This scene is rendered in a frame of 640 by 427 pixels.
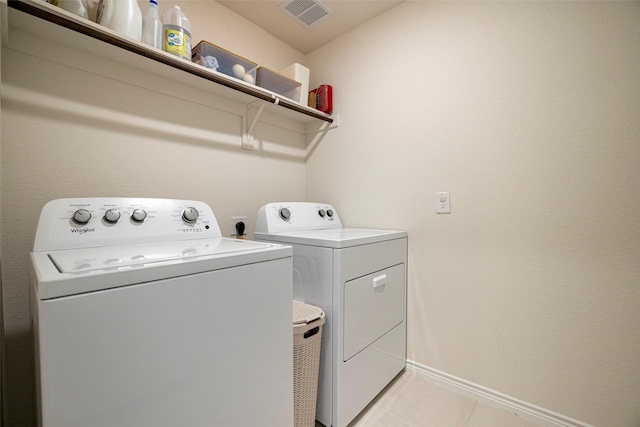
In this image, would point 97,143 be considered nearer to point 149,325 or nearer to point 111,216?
point 111,216

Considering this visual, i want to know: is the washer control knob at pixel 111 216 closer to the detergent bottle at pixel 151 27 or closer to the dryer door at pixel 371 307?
the detergent bottle at pixel 151 27

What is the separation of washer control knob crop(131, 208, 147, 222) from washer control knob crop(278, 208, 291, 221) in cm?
70

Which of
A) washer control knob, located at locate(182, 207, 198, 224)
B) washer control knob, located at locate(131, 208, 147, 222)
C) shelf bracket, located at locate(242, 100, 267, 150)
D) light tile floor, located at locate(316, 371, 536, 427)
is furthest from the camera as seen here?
shelf bracket, located at locate(242, 100, 267, 150)

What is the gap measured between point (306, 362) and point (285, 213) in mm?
805

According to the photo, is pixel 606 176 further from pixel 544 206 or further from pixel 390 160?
pixel 390 160

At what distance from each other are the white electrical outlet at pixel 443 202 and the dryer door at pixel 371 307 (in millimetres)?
408

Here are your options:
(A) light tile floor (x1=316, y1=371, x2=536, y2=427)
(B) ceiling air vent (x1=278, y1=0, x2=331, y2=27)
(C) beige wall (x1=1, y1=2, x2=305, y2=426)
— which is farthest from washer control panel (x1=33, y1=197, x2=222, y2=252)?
(B) ceiling air vent (x1=278, y1=0, x2=331, y2=27)

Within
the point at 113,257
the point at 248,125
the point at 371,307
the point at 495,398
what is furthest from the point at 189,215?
the point at 495,398

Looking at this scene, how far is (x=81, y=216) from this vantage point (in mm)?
957

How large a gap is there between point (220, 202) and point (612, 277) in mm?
1970

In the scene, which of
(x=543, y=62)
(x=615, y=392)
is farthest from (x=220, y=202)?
(x=615, y=392)

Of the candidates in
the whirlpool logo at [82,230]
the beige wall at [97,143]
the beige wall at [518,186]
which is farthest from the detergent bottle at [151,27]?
the beige wall at [518,186]

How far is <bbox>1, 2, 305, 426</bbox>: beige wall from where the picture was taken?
1071 mm

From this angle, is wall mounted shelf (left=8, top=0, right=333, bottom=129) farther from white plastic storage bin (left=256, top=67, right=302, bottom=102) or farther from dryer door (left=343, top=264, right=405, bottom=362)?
dryer door (left=343, top=264, right=405, bottom=362)
